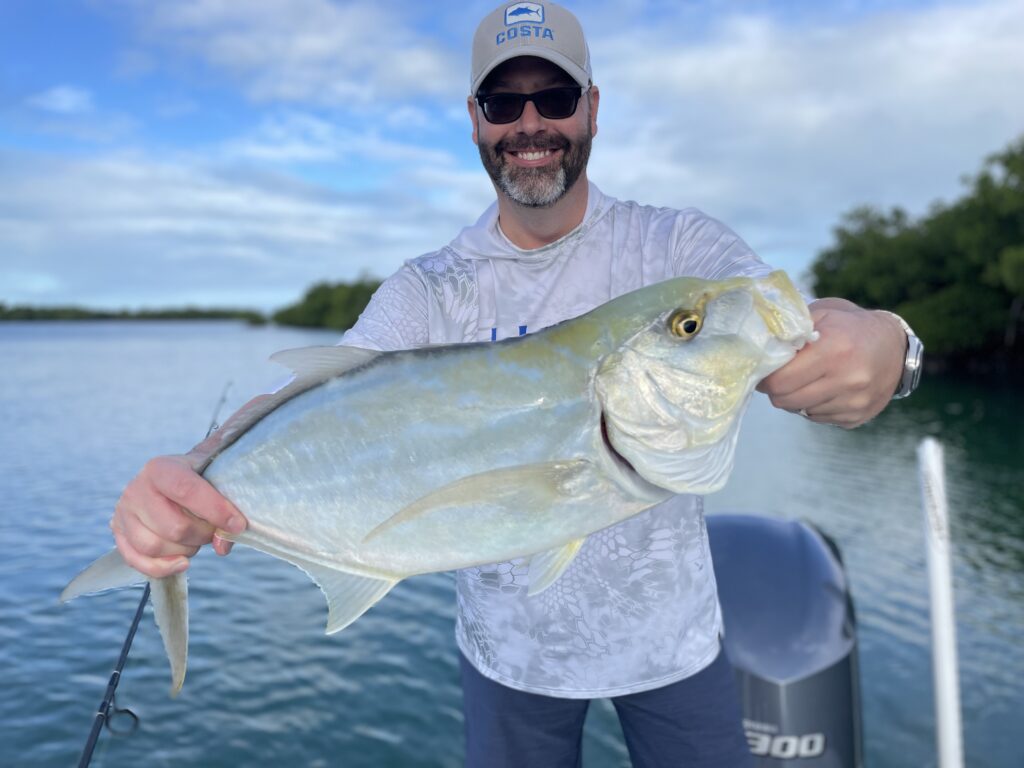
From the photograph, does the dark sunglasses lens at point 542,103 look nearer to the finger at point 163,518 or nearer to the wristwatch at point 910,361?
the wristwatch at point 910,361

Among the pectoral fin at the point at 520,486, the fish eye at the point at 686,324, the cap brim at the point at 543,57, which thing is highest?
the cap brim at the point at 543,57

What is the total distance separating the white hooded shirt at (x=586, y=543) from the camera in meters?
2.66

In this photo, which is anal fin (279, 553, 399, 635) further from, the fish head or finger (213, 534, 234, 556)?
the fish head

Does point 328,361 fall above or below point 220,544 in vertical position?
above

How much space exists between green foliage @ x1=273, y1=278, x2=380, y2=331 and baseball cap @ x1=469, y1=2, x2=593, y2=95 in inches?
4174

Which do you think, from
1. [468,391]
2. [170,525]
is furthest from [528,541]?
[170,525]

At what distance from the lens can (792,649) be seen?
14.0 feet

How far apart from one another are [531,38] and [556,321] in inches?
39.1

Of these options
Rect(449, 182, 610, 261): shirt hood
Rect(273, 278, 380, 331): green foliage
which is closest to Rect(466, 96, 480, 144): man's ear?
Rect(449, 182, 610, 261): shirt hood

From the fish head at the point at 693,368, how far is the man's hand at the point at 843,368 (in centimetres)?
5

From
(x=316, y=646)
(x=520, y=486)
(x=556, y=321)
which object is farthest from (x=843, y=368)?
(x=316, y=646)

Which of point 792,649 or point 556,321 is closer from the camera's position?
point 556,321

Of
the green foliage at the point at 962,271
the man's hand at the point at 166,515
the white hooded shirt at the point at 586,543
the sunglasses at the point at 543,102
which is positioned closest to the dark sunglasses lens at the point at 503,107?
the sunglasses at the point at 543,102

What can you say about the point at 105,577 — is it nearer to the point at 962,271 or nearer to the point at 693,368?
the point at 693,368
